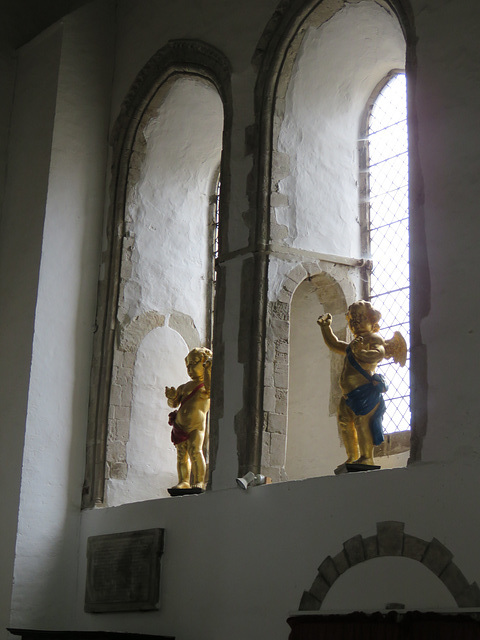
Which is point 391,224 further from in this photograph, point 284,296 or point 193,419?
point 193,419

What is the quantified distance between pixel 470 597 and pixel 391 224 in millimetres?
3436

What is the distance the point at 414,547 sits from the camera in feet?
18.9

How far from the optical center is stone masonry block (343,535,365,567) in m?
6.05

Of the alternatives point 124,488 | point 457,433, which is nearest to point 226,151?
point 124,488

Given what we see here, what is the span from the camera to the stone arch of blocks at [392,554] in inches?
216

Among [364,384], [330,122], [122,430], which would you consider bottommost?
[364,384]

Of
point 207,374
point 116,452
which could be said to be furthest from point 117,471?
point 207,374

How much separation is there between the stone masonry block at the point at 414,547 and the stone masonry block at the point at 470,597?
12.8 inches

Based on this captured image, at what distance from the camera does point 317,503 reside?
6.41 meters

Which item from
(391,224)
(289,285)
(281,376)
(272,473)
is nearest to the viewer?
(272,473)

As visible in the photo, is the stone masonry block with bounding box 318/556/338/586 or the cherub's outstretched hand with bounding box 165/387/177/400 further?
the cherub's outstretched hand with bounding box 165/387/177/400

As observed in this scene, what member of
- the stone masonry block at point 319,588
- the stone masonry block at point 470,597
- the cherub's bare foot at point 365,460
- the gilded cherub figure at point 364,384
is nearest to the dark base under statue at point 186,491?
the gilded cherub figure at point 364,384

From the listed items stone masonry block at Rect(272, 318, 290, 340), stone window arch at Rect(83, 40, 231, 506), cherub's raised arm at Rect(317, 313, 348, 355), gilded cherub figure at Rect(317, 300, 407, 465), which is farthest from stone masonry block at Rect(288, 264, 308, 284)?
stone window arch at Rect(83, 40, 231, 506)

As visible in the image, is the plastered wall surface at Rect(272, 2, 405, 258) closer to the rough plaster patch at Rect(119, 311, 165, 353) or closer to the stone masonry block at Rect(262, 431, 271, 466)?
the stone masonry block at Rect(262, 431, 271, 466)
